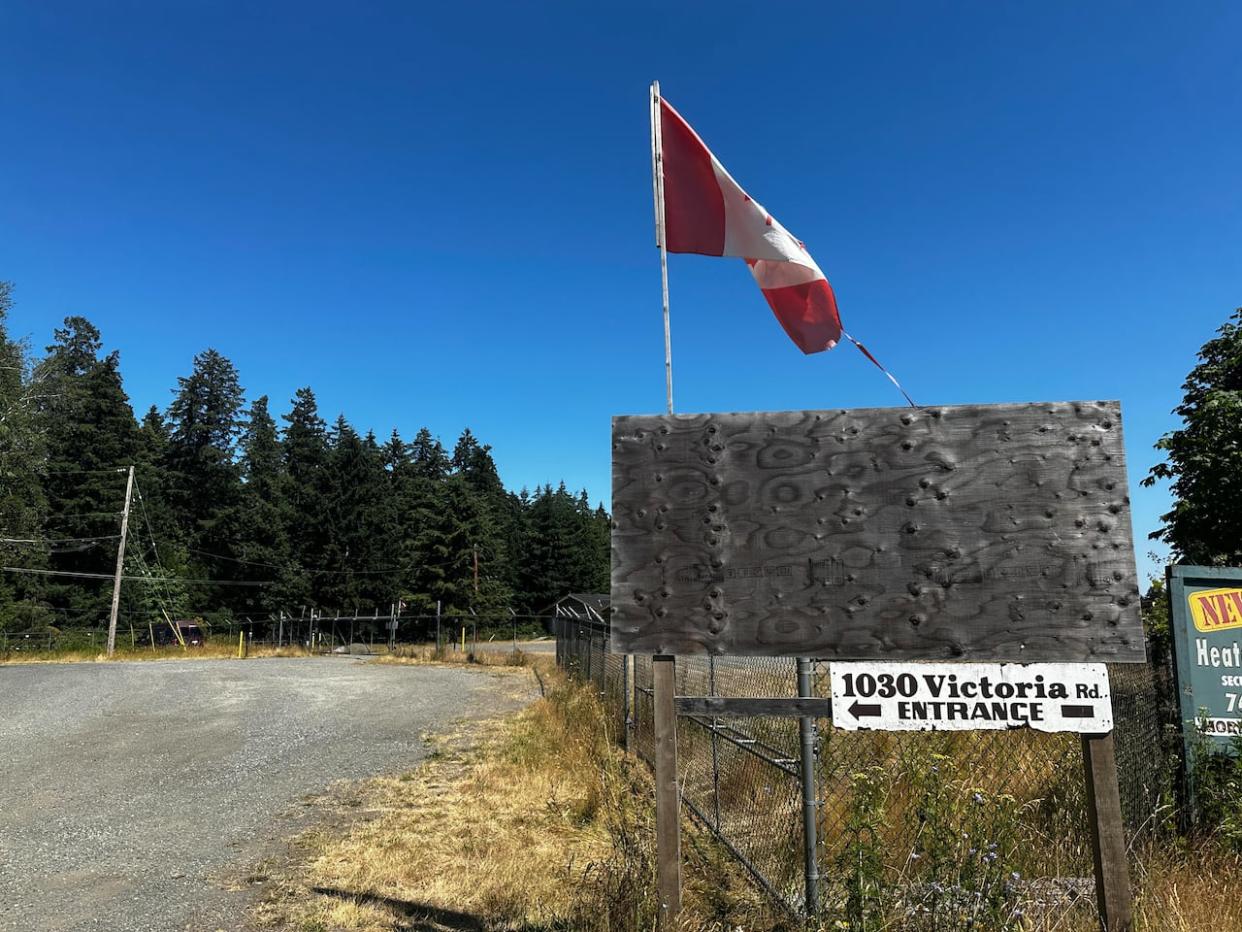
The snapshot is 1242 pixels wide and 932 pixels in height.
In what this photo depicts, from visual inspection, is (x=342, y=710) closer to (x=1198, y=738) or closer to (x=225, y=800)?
(x=225, y=800)

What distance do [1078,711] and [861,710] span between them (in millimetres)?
864

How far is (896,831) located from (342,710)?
39.3ft

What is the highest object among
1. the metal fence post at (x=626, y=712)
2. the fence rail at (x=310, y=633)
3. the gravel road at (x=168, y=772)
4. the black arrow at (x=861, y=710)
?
the black arrow at (x=861, y=710)

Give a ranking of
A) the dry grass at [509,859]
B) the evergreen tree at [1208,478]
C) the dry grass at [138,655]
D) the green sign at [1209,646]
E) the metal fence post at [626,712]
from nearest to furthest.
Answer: the dry grass at [509,859], the green sign at [1209,646], the metal fence post at [626,712], the evergreen tree at [1208,478], the dry grass at [138,655]

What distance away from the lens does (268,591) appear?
185ft

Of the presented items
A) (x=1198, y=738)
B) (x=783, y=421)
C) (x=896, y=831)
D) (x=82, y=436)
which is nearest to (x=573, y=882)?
(x=896, y=831)

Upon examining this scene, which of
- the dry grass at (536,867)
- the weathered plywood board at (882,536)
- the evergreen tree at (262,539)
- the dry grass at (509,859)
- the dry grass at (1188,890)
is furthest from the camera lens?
the evergreen tree at (262,539)

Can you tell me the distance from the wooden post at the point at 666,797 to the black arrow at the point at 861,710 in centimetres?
79

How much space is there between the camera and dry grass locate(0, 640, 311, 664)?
24.9m

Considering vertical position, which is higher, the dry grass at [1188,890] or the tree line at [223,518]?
the tree line at [223,518]

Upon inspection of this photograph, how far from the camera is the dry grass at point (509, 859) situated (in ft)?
13.6

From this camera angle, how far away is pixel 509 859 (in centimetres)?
558

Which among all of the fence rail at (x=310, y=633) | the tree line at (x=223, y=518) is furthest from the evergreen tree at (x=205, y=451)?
the fence rail at (x=310, y=633)

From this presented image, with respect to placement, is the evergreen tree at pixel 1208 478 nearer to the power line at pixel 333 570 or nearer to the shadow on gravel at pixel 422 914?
the shadow on gravel at pixel 422 914
